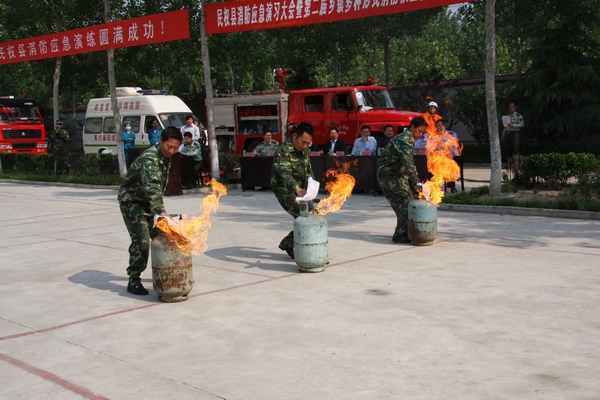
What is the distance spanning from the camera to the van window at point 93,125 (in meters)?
26.4

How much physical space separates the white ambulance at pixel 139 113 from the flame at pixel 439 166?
1095cm

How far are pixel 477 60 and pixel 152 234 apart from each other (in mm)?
60088

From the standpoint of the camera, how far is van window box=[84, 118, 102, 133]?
86.7ft

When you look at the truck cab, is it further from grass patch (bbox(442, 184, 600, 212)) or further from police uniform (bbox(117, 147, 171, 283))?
police uniform (bbox(117, 147, 171, 283))

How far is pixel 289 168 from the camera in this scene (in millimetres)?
8805

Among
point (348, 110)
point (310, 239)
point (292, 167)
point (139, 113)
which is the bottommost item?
point (310, 239)

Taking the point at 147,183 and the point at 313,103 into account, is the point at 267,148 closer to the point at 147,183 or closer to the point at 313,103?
the point at 313,103

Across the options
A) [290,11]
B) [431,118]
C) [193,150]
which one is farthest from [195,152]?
[431,118]

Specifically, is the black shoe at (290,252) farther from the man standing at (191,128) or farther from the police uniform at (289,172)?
the man standing at (191,128)

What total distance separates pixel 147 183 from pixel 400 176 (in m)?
4.30

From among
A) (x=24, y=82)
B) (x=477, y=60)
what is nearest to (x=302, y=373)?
(x=24, y=82)

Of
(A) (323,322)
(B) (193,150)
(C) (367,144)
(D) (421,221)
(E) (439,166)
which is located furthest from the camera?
(B) (193,150)

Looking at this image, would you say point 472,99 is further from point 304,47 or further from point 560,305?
point 560,305

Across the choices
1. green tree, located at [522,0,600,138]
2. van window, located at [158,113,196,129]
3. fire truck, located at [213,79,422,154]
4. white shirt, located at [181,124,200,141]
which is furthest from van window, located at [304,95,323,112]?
green tree, located at [522,0,600,138]
